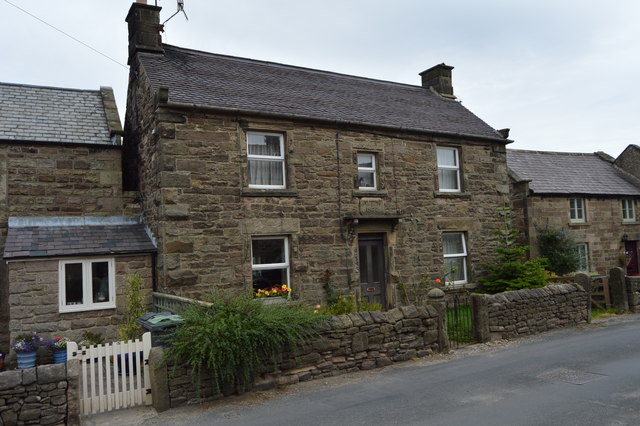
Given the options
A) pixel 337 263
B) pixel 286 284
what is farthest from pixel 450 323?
pixel 286 284

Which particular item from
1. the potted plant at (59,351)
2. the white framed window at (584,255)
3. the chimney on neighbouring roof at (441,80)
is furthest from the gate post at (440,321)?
the white framed window at (584,255)

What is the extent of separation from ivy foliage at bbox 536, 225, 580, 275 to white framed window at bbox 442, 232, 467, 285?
15.9 ft

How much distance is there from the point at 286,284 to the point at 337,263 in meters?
1.53

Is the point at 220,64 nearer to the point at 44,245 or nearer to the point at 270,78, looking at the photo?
the point at 270,78

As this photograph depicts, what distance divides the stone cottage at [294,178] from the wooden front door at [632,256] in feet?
32.5

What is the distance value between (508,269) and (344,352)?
7842mm

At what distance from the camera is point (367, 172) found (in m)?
13.8

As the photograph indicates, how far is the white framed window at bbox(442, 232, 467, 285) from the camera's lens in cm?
1495

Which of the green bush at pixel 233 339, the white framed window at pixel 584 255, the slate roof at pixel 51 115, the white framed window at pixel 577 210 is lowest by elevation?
the green bush at pixel 233 339

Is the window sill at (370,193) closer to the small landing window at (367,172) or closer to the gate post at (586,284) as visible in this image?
the small landing window at (367,172)

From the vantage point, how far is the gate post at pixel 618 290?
49.2 ft

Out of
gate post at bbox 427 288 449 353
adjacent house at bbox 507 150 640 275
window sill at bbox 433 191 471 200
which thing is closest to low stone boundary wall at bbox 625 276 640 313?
adjacent house at bbox 507 150 640 275

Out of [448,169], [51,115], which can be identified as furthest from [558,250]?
[51,115]

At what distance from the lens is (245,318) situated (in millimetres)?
7668
